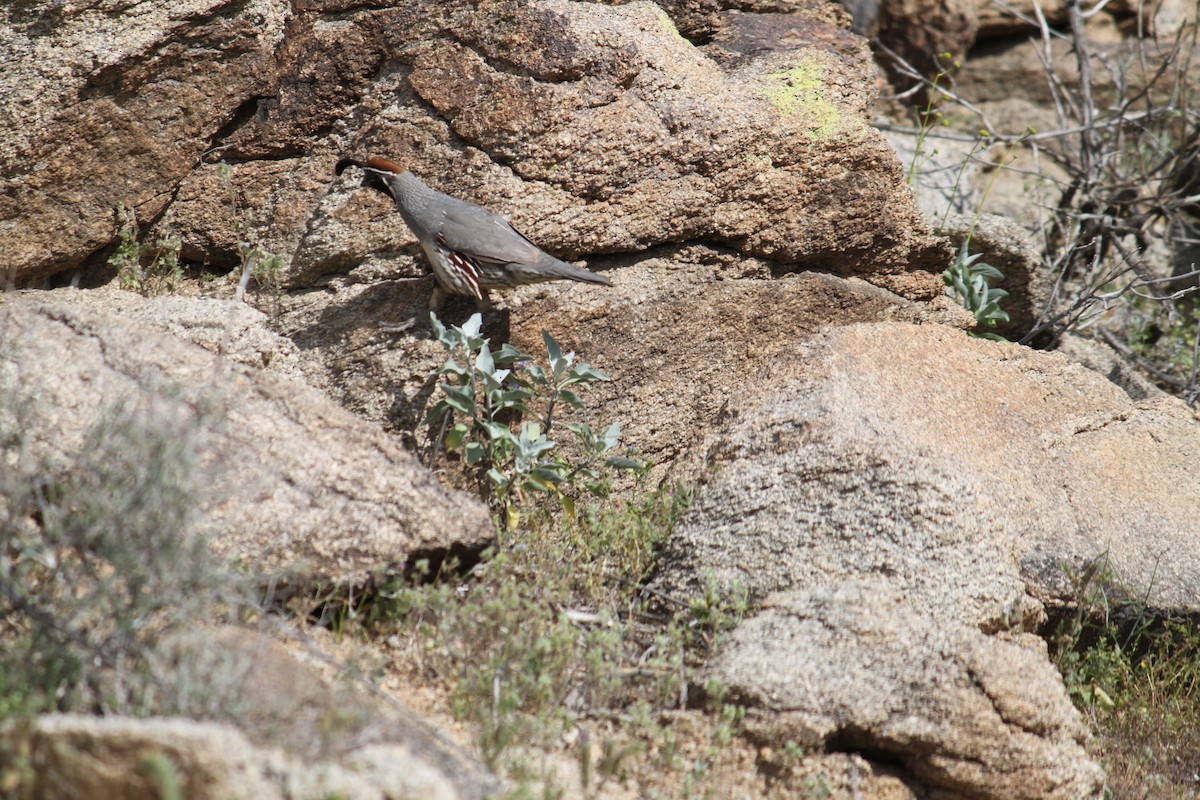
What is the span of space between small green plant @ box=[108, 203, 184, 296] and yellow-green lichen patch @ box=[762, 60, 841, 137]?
284 centimetres

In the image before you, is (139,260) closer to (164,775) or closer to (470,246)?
(470,246)

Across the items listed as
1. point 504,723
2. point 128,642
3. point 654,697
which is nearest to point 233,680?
point 128,642

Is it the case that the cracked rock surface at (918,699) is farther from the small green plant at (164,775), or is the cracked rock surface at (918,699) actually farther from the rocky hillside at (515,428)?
the small green plant at (164,775)

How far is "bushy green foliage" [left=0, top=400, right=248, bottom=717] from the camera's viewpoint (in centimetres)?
273

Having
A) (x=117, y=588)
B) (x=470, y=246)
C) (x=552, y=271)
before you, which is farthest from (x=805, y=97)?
(x=117, y=588)

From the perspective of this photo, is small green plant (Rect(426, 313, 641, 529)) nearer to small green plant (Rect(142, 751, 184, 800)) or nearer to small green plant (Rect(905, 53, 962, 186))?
small green plant (Rect(142, 751, 184, 800))

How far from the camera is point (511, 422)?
460 cm

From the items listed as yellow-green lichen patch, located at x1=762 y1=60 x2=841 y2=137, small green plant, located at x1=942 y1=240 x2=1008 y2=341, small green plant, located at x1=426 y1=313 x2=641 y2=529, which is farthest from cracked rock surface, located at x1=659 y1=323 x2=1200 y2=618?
yellow-green lichen patch, located at x1=762 y1=60 x2=841 y2=137

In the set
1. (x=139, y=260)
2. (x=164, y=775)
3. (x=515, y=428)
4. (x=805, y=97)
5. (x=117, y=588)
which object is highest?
(x=805, y=97)

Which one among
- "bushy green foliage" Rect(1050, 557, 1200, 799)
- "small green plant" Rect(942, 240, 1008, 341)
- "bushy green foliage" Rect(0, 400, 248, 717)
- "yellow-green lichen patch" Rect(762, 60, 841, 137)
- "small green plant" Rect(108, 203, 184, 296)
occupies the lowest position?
"bushy green foliage" Rect(1050, 557, 1200, 799)

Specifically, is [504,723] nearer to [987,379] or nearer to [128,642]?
[128,642]

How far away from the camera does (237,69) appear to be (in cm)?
500

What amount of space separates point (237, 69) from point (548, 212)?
5.38ft

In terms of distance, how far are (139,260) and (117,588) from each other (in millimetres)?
2525
